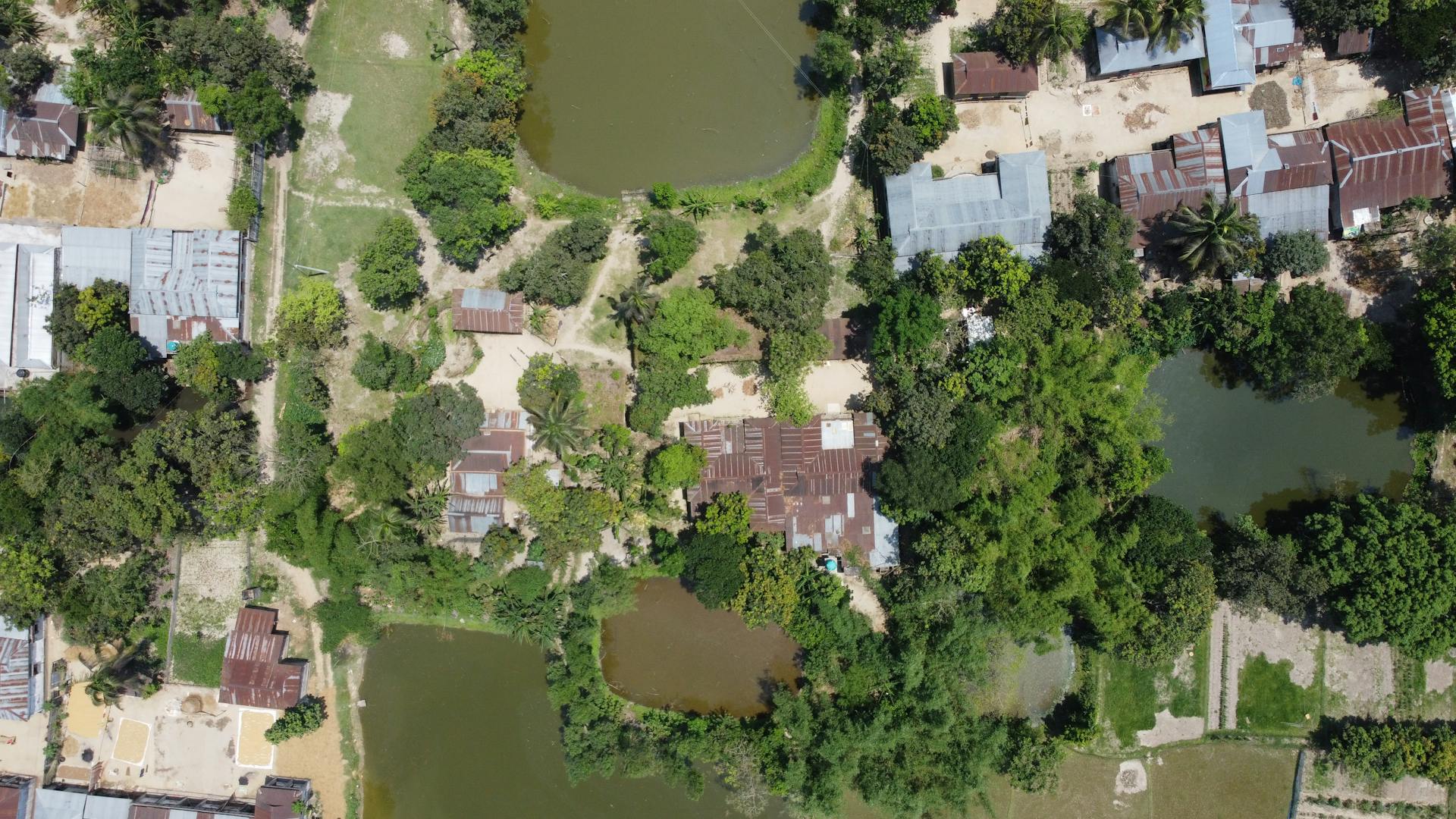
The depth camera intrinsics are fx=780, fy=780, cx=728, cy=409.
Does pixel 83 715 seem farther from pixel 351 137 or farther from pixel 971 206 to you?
pixel 971 206

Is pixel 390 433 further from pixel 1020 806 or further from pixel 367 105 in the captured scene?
pixel 1020 806

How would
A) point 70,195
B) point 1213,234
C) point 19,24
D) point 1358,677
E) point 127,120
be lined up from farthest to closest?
point 70,195 < point 1358,677 < point 19,24 < point 127,120 < point 1213,234

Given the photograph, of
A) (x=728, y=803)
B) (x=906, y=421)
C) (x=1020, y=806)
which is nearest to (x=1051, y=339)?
(x=906, y=421)

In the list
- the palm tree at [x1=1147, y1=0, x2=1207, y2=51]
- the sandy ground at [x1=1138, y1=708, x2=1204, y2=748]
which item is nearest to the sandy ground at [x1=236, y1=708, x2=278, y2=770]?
the sandy ground at [x1=1138, y1=708, x2=1204, y2=748]

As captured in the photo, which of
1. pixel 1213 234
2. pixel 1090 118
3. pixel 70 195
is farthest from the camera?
pixel 70 195

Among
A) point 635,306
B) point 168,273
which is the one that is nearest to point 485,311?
point 635,306

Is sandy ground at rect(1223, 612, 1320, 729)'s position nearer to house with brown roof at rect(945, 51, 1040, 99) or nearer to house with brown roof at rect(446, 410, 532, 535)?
house with brown roof at rect(945, 51, 1040, 99)

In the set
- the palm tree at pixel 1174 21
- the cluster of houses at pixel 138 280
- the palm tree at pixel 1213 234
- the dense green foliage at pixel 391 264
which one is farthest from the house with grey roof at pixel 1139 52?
the cluster of houses at pixel 138 280
